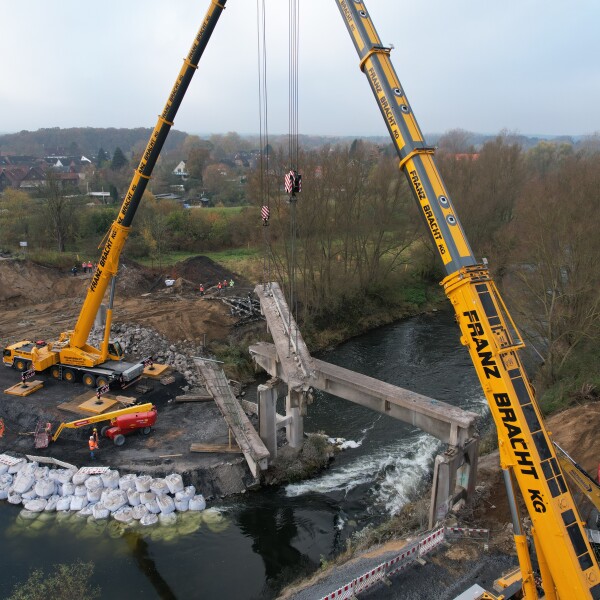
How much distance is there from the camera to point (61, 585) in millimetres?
13727

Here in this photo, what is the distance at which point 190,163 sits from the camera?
9412cm

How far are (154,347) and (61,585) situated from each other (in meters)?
15.1

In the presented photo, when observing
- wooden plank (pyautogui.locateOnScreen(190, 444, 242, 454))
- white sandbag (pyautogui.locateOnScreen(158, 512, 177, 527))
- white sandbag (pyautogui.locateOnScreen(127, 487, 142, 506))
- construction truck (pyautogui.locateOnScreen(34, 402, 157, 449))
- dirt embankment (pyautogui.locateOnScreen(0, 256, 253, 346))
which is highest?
dirt embankment (pyautogui.locateOnScreen(0, 256, 253, 346))

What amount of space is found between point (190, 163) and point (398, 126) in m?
90.4

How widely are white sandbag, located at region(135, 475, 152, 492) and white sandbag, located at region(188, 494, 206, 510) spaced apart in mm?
1648

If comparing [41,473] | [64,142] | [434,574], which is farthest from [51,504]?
[64,142]

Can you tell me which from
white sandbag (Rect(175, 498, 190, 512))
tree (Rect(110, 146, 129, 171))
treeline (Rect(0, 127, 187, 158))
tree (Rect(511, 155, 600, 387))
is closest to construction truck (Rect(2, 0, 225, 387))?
white sandbag (Rect(175, 498, 190, 512))

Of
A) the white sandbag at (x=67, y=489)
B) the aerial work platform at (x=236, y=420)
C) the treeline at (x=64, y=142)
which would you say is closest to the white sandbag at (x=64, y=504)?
the white sandbag at (x=67, y=489)

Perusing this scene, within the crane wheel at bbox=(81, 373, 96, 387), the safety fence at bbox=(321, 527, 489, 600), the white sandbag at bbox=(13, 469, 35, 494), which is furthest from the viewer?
the crane wheel at bbox=(81, 373, 96, 387)

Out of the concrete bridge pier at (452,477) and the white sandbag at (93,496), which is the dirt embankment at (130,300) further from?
the concrete bridge pier at (452,477)

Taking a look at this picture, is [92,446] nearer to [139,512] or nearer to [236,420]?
[139,512]

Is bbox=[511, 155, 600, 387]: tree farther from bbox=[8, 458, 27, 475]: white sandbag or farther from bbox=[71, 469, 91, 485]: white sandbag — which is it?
bbox=[8, 458, 27, 475]: white sandbag

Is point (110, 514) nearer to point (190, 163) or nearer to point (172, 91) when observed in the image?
point (172, 91)

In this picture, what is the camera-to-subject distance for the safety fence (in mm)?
11352
